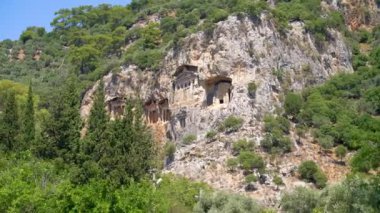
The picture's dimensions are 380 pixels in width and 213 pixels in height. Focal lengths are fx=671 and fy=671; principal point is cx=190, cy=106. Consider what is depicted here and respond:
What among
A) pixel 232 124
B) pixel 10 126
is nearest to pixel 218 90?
pixel 232 124

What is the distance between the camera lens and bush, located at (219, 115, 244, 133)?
6956 cm

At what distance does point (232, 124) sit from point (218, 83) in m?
7.78

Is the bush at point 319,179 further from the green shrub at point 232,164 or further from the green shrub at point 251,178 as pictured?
the green shrub at point 232,164

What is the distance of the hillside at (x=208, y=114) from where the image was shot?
4856cm

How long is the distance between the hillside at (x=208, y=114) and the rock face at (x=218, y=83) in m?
0.16

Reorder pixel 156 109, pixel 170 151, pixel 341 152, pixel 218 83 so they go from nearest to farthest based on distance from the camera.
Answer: pixel 341 152, pixel 170 151, pixel 218 83, pixel 156 109

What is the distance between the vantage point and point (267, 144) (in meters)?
67.4

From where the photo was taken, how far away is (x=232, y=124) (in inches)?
2749

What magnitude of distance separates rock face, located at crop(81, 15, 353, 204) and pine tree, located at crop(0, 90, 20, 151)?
58.5 ft

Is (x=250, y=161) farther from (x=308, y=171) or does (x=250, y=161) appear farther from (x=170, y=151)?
(x=170, y=151)

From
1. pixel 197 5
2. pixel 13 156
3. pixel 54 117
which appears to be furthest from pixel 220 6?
pixel 13 156

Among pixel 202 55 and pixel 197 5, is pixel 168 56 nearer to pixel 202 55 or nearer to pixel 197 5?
pixel 202 55

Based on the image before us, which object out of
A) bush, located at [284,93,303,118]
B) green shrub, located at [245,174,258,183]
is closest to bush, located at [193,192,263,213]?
green shrub, located at [245,174,258,183]

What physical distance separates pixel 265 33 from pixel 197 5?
20.7 metres
